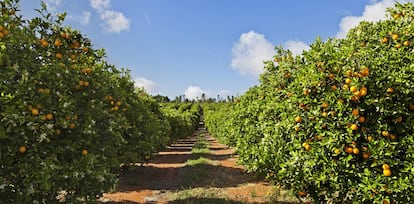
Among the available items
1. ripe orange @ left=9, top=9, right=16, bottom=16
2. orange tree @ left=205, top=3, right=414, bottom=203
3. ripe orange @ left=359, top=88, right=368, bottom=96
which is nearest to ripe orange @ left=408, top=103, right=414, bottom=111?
orange tree @ left=205, top=3, right=414, bottom=203

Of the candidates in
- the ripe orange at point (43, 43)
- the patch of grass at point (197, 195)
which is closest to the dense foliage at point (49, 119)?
the ripe orange at point (43, 43)

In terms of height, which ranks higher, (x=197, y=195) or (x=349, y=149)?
(x=349, y=149)

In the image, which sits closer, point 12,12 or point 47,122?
point 47,122

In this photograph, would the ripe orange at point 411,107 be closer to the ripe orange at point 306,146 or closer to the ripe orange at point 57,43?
the ripe orange at point 306,146

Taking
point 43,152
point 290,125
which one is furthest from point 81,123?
point 290,125

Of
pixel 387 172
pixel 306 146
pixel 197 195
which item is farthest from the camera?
pixel 197 195

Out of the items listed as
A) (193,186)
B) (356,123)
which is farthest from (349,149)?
(193,186)

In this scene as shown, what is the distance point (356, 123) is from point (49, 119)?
15.8ft

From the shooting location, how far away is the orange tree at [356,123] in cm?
499

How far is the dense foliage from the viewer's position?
497 cm

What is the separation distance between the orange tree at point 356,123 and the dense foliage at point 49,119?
3.48 metres

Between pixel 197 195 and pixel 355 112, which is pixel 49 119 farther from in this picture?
pixel 197 195

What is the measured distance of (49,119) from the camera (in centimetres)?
514

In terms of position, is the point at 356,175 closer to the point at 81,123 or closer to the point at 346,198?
the point at 346,198
